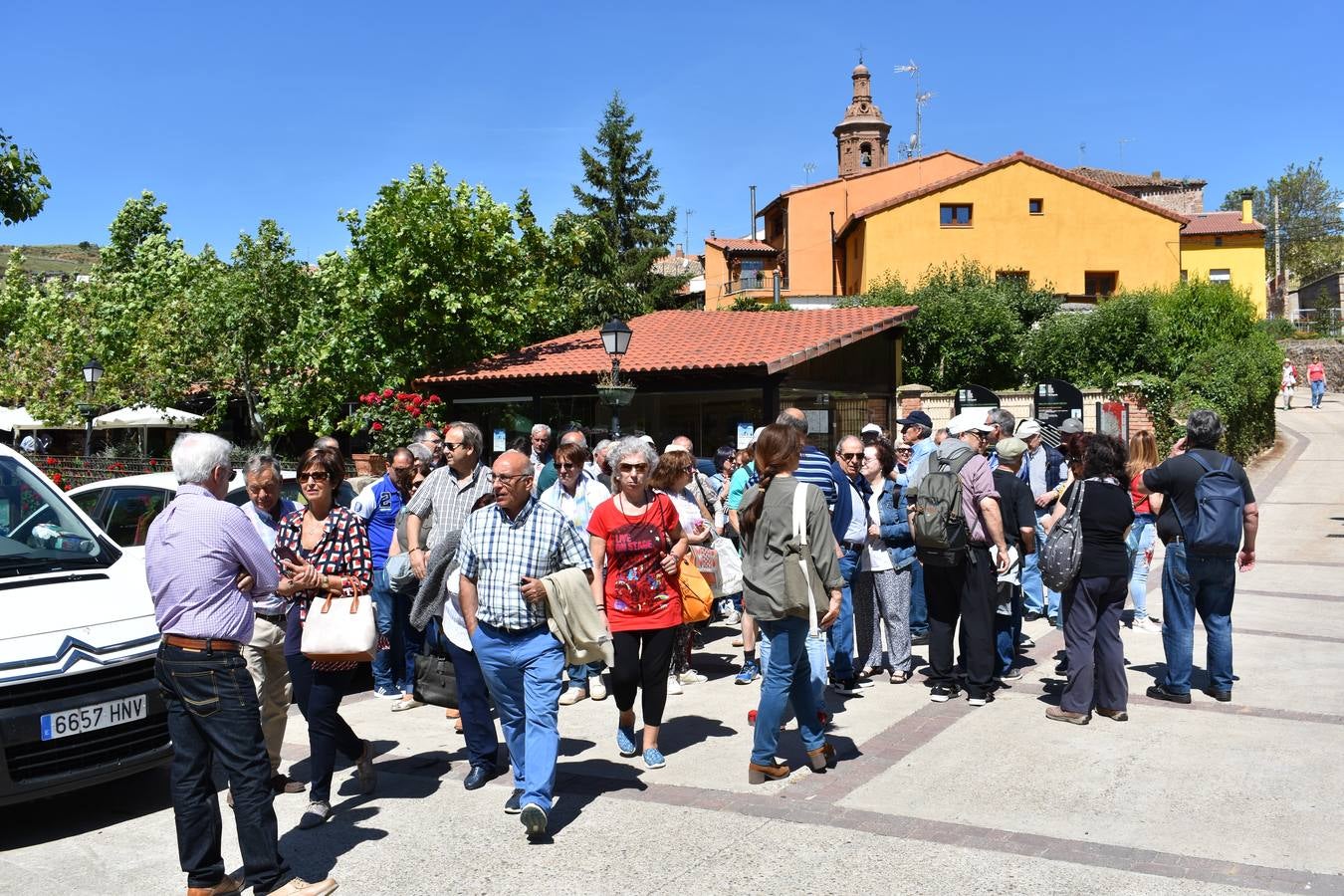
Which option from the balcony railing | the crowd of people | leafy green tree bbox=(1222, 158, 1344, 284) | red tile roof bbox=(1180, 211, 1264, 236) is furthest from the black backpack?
leafy green tree bbox=(1222, 158, 1344, 284)

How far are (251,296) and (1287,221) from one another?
86024mm

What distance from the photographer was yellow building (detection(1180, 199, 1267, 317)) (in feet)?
169

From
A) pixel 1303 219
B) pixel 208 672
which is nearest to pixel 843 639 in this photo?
pixel 208 672

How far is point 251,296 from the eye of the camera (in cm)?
2425

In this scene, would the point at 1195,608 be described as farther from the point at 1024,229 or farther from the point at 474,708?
the point at 1024,229

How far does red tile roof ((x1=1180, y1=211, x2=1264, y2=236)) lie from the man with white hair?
176ft

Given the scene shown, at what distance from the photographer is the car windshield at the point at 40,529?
20.1 ft

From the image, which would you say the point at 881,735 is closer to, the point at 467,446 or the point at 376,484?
the point at 467,446

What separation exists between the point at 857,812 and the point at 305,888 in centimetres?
252

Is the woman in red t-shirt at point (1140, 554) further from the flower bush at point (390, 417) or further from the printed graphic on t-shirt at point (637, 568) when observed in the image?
the flower bush at point (390, 417)

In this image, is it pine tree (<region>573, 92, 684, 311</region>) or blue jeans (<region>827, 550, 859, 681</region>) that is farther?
pine tree (<region>573, 92, 684, 311</region>)

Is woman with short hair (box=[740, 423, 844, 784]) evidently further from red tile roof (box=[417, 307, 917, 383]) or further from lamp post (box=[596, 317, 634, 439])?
red tile roof (box=[417, 307, 917, 383])

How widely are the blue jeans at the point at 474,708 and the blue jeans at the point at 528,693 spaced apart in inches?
16.9

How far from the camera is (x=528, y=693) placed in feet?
17.2
